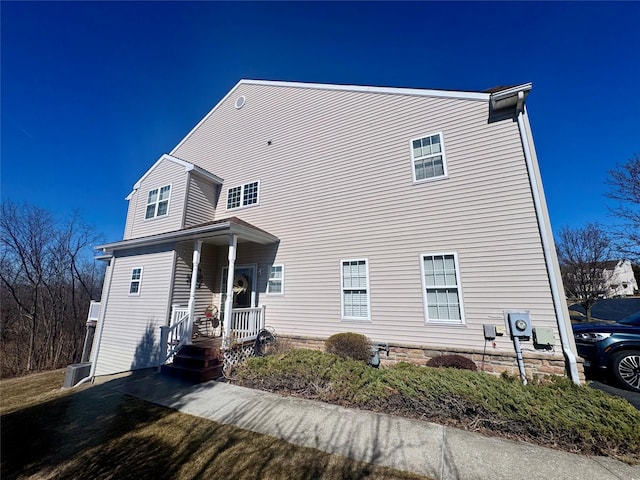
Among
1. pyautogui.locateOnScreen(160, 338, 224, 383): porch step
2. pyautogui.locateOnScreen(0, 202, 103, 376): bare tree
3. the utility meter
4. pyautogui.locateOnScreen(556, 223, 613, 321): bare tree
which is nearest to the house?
the utility meter

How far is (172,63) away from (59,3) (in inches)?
134

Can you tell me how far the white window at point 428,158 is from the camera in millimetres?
7637

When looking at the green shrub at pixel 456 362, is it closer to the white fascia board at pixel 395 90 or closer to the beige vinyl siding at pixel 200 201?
the white fascia board at pixel 395 90

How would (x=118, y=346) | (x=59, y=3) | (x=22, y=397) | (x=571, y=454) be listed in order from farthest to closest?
(x=118, y=346) < (x=59, y=3) < (x=22, y=397) < (x=571, y=454)

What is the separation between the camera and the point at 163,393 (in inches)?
237

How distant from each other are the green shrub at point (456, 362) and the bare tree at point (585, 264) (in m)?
21.1

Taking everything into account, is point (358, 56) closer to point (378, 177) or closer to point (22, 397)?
point (378, 177)

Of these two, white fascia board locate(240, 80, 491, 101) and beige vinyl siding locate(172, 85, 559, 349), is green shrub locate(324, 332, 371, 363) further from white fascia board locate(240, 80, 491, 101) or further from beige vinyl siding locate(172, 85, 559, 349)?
white fascia board locate(240, 80, 491, 101)

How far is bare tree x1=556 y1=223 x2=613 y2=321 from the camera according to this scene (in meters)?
19.3

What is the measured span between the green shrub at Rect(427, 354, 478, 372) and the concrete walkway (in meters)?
2.12

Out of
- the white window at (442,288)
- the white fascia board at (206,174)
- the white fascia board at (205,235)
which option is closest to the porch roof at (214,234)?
the white fascia board at (205,235)

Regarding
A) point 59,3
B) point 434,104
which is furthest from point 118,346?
point 434,104

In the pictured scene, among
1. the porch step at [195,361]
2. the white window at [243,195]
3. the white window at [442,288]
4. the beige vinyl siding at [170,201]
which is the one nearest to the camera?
the white window at [442,288]

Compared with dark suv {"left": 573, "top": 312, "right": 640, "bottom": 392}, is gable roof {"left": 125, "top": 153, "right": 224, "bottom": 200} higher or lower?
higher
